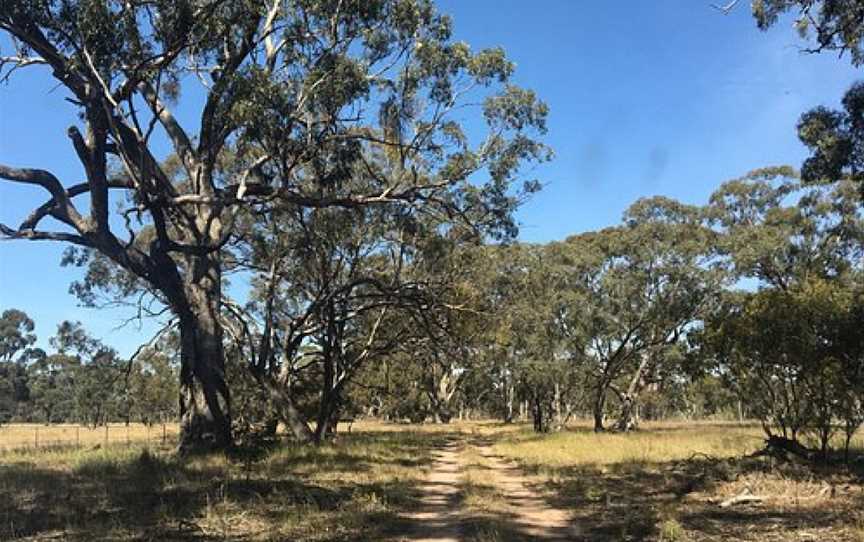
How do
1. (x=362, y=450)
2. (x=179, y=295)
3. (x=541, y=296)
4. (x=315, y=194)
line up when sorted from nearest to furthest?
1. (x=179, y=295)
2. (x=315, y=194)
3. (x=362, y=450)
4. (x=541, y=296)

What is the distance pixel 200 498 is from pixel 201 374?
777 centimetres

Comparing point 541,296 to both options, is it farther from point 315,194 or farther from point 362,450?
point 315,194

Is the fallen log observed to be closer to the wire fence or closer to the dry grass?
the dry grass

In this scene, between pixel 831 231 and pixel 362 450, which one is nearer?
pixel 362 450

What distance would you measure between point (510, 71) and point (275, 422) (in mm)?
17360

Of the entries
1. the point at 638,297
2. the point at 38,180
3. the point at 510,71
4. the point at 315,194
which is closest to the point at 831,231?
the point at 638,297

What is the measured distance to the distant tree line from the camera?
60.2 metres

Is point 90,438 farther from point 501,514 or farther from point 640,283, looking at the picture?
point 501,514

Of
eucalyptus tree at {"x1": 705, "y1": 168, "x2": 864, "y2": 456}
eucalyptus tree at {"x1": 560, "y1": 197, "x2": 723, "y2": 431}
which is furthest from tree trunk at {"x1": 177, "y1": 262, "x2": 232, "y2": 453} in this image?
eucalyptus tree at {"x1": 560, "y1": 197, "x2": 723, "y2": 431}

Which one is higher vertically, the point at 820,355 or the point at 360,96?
the point at 360,96

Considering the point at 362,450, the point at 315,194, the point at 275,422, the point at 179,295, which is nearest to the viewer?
the point at 179,295

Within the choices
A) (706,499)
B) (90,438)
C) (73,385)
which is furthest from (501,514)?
(73,385)

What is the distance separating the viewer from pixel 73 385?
107062 millimetres

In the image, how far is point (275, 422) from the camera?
29.5 meters
